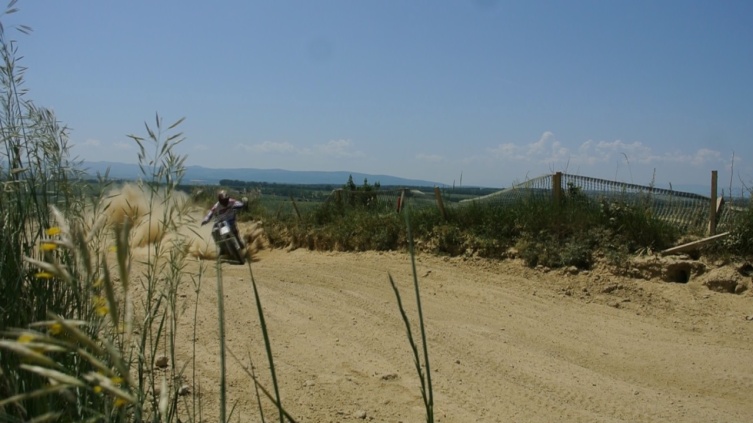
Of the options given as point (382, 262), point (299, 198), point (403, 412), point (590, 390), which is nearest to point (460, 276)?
point (382, 262)

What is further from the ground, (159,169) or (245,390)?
(159,169)

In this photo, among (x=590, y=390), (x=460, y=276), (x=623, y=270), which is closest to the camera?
(x=590, y=390)

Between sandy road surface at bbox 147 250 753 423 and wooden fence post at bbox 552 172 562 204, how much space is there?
1770 mm

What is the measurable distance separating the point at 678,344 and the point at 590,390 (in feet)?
7.57

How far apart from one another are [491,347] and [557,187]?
572 cm

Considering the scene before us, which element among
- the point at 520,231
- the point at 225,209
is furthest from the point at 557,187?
the point at 225,209

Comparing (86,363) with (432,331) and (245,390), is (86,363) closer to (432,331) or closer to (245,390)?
(245,390)

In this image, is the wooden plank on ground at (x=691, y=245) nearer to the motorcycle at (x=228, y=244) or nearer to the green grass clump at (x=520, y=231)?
the green grass clump at (x=520, y=231)

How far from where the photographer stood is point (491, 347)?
22.0ft

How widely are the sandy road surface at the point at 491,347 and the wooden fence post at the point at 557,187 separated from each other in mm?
1770

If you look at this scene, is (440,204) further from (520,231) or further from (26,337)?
(26,337)

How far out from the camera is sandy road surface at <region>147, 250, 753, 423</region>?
501 centimetres

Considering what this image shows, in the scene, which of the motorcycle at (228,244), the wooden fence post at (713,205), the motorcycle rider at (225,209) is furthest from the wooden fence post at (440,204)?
the wooden fence post at (713,205)

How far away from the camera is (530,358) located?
6414mm
